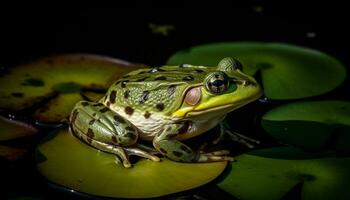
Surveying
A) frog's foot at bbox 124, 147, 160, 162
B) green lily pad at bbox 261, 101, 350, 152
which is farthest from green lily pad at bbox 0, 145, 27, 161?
green lily pad at bbox 261, 101, 350, 152

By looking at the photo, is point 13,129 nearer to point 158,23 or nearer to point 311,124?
point 311,124

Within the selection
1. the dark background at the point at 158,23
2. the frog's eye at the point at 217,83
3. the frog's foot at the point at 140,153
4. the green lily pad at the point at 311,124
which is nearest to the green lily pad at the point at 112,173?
the frog's foot at the point at 140,153

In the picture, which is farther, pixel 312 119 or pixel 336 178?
pixel 312 119

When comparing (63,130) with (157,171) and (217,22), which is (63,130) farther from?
(217,22)

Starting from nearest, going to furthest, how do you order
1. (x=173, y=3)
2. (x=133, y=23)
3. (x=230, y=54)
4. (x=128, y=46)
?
(x=230, y=54) < (x=128, y=46) < (x=133, y=23) < (x=173, y=3)

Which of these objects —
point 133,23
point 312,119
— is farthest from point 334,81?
point 133,23

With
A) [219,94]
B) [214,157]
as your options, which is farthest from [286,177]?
[219,94]

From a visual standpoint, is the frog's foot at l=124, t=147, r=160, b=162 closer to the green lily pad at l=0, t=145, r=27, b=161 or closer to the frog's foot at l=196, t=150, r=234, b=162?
the frog's foot at l=196, t=150, r=234, b=162

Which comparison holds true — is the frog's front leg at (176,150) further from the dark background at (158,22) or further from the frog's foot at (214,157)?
the dark background at (158,22)

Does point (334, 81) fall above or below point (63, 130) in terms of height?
above
